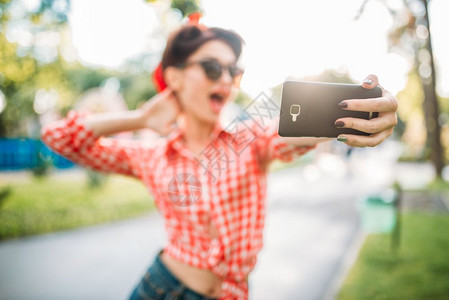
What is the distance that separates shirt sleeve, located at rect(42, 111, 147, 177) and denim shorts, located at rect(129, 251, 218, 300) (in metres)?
0.49

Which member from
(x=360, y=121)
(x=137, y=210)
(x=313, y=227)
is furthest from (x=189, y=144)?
(x=137, y=210)

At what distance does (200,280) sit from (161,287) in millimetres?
215

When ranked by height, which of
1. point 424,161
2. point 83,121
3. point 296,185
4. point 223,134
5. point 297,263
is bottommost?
point 424,161

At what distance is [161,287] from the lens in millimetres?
1524

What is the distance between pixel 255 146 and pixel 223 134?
152 millimetres

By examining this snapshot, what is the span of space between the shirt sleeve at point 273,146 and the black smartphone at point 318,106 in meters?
0.24

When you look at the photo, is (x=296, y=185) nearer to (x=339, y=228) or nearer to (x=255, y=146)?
(x=339, y=228)

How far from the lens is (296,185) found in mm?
11688

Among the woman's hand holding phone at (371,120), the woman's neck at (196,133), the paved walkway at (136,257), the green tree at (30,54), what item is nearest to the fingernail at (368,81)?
the woman's hand holding phone at (371,120)

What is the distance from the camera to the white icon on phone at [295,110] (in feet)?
3.14

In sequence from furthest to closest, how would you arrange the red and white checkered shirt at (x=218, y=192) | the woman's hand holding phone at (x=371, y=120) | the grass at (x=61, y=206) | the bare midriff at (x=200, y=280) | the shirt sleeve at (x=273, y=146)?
the grass at (x=61, y=206) < the bare midriff at (x=200, y=280) < the red and white checkered shirt at (x=218, y=192) < the shirt sleeve at (x=273, y=146) < the woman's hand holding phone at (x=371, y=120)

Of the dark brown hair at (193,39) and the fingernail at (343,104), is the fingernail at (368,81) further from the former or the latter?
the dark brown hair at (193,39)

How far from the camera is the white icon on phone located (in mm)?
957

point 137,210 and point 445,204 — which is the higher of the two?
point 137,210
